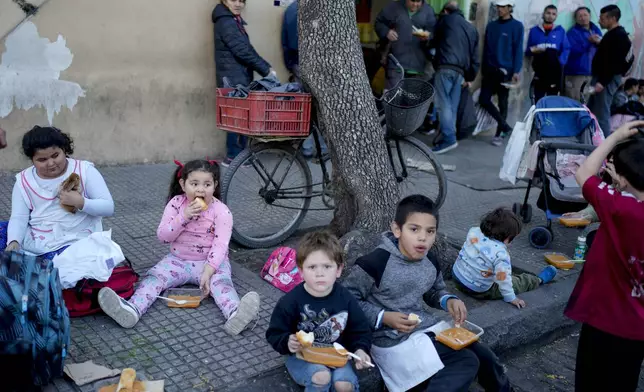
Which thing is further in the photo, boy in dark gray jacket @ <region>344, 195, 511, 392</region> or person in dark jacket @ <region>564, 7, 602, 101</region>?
person in dark jacket @ <region>564, 7, 602, 101</region>

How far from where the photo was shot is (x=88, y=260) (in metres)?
3.47

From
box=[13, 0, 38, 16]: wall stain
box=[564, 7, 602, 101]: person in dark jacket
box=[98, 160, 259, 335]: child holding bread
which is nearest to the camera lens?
box=[98, 160, 259, 335]: child holding bread

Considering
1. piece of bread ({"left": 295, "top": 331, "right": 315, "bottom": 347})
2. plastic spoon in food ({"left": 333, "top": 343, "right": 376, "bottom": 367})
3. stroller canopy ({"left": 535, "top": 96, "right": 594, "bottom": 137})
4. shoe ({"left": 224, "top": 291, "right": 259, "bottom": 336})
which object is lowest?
shoe ({"left": 224, "top": 291, "right": 259, "bottom": 336})

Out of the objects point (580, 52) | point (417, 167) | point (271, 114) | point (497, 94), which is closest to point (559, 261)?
point (417, 167)

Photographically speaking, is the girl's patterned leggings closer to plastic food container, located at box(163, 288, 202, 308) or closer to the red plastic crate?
plastic food container, located at box(163, 288, 202, 308)

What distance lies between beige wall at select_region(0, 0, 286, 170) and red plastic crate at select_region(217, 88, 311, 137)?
2698 mm

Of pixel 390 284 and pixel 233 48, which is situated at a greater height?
pixel 233 48

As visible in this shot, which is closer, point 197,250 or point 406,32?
point 197,250

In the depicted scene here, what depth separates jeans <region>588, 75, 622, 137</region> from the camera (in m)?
10.0

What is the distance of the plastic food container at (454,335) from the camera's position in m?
2.96

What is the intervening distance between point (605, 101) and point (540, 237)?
5.85 m

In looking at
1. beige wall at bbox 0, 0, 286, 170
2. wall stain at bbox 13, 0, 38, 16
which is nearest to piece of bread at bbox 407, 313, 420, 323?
beige wall at bbox 0, 0, 286, 170

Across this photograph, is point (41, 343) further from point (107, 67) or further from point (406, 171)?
point (107, 67)

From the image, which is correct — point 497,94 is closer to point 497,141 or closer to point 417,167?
point 497,141
